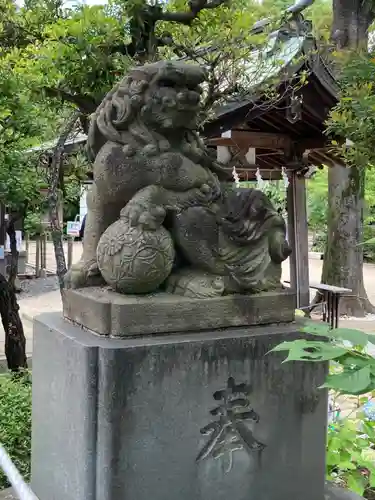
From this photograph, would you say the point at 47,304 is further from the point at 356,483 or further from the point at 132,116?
the point at 132,116

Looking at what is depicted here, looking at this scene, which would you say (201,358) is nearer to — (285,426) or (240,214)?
(285,426)

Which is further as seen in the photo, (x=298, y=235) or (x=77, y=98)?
(x=298, y=235)

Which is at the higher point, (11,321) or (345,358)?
(345,358)

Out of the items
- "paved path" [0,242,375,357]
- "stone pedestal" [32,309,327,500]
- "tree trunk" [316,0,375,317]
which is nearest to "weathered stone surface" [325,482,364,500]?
"stone pedestal" [32,309,327,500]

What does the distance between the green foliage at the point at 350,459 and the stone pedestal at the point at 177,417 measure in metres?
0.54

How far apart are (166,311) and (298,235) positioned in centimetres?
739

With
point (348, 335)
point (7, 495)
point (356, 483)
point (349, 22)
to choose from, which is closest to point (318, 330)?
point (348, 335)

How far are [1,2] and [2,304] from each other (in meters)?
3.01

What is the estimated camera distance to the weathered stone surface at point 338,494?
109 inches

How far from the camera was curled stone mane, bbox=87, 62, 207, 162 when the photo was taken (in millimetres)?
2480

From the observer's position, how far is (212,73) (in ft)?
16.0

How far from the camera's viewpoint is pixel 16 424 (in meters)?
4.18

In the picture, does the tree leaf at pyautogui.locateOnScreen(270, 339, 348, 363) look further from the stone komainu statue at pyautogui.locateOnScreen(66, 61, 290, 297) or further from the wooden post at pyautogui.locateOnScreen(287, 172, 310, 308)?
the wooden post at pyautogui.locateOnScreen(287, 172, 310, 308)

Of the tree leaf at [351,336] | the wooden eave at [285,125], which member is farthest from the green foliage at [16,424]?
the wooden eave at [285,125]
